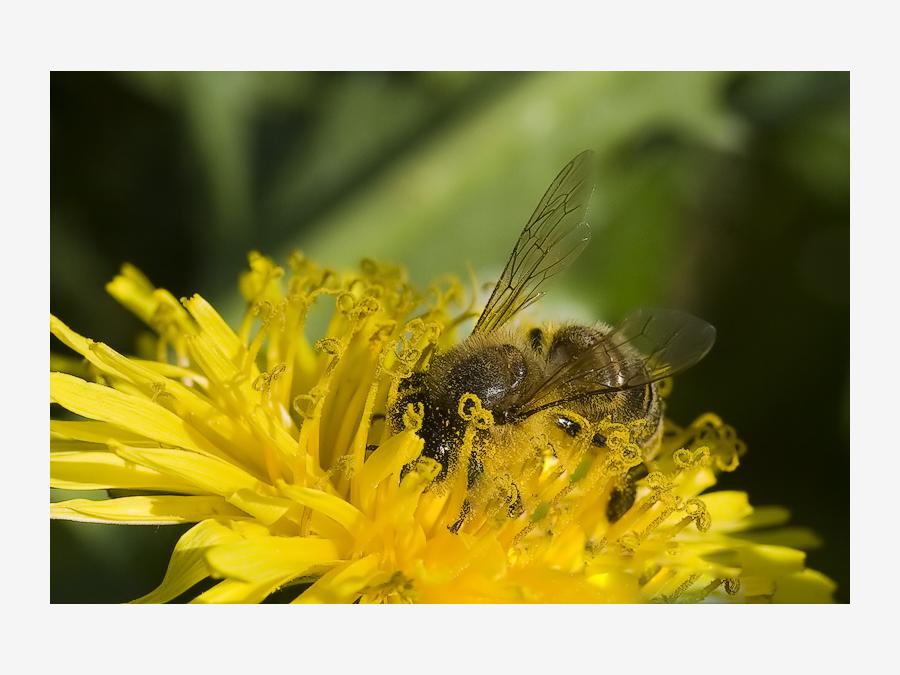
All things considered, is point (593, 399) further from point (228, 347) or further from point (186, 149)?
point (186, 149)

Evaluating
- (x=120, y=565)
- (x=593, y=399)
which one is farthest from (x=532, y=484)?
(x=120, y=565)

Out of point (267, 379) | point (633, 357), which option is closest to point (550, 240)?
point (633, 357)

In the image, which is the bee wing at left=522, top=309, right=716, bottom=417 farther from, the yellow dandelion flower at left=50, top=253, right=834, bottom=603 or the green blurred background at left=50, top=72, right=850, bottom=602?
the green blurred background at left=50, top=72, right=850, bottom=602

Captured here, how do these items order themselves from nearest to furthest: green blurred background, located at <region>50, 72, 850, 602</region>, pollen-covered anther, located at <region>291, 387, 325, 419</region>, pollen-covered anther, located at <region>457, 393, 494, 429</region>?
pollen-covered anther, located at <region>457, 393, 494, 429</region> < pollen-covered anther, located at <region>291, 387, 325, 419</region> < green blurred background, located at <region>50, 72, 850, 602</region>

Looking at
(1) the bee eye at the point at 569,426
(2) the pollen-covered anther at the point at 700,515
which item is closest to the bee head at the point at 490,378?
(1) the bee eye at the point at 569,426

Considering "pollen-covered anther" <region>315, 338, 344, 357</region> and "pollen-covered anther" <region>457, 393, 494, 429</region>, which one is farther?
"pollen-covered anther" <region>315, 338, 344, 357</region>

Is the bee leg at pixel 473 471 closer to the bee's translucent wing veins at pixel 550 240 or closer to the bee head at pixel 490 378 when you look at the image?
the bee head at pixel 490 378

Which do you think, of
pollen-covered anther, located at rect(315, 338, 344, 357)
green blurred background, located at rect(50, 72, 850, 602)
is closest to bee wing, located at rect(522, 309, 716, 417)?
pollen-covered anther, located at rect(315, 338, 344, 357)
